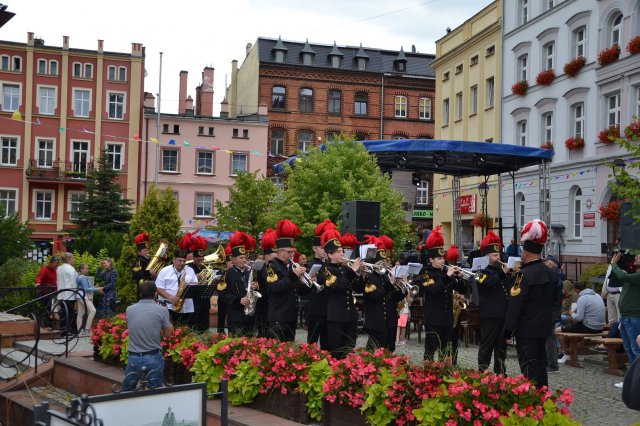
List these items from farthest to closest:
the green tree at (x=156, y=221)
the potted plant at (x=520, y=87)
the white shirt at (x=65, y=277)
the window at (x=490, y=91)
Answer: the window at (x=490, y=91), the potted plant at (x=520, y=87), the green tree at (x=156, y=221), the white shirt at (x=65, y=277)

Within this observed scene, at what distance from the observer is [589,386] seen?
11633 mm

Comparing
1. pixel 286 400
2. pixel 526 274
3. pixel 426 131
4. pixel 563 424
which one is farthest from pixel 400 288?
pixel 426 131

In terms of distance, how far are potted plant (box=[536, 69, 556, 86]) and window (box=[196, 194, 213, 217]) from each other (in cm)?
2775

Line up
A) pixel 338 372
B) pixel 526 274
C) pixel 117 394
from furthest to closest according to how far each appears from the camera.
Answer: pixel 526 274
pixel 338 372
pixel 117 394

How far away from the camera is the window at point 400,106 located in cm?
5959

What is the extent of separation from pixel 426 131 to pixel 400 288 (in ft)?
163

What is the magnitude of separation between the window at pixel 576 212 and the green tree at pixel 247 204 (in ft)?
43.0

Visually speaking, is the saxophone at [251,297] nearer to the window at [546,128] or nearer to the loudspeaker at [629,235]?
the loudspeaker at [629,235]

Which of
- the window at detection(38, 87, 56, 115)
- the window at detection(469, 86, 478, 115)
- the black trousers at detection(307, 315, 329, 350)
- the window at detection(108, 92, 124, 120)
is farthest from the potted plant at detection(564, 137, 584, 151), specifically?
the window at detection(38, 87, 56, 115)

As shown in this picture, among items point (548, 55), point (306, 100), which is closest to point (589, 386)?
point (548, 55)

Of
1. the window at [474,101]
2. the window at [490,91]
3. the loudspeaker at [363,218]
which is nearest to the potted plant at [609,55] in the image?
the window at [490,91]

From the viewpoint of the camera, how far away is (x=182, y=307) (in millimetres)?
12852

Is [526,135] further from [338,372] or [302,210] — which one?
[338,372]

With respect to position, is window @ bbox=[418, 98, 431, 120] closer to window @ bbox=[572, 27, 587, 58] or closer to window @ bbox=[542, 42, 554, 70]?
window @ bbox=[542, 42, 554, 70]
